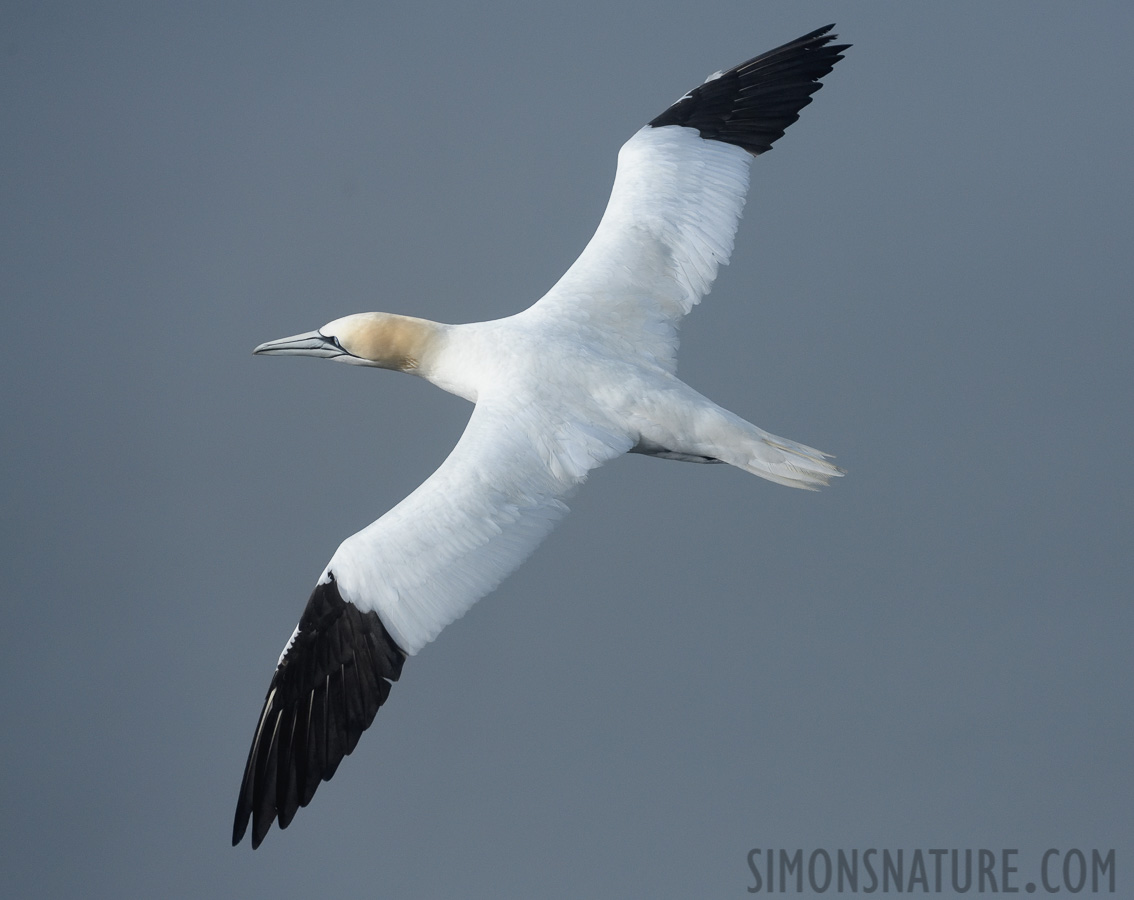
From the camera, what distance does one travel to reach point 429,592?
568cm

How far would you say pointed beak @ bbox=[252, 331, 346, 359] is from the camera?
7.26m

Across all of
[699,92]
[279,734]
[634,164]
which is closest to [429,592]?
[279,734]

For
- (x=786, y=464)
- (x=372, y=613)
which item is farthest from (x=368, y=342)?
(x=786, y=464)

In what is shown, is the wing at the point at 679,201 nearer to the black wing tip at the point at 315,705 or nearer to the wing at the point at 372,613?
the wing at the point at 372,613

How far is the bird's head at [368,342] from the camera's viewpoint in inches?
276

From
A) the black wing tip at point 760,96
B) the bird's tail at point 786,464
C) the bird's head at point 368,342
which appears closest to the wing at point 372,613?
the bird's tail at point 786,464

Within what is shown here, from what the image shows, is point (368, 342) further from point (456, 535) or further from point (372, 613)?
point (372, 613)

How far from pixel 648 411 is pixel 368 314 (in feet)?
5.75

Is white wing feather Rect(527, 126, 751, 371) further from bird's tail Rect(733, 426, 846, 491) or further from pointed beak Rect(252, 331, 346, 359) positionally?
pointed beak Rect(252, 331, 346, 359)

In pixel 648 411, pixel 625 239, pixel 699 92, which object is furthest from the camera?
pixel 699 92

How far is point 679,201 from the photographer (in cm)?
759

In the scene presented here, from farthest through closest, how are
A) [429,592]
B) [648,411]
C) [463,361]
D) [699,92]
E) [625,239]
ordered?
[699,92], [625,239], [463,361], [648,411], [429,592]

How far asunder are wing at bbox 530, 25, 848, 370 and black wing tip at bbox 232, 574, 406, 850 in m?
2.11

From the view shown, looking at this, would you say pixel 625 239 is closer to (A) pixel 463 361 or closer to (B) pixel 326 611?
(A) pixel 463 361
